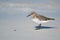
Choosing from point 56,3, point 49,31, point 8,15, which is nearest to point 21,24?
point 8,15

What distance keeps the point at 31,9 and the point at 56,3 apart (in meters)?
0.23

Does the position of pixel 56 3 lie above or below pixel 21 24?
above

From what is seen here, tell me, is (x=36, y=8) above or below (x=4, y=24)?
above

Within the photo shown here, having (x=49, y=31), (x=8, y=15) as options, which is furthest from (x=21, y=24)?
(x=49, y=31)

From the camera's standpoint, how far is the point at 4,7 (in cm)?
157

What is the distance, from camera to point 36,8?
61.9 inches

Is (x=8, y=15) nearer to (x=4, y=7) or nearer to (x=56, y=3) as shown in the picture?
(x=4, y=7)

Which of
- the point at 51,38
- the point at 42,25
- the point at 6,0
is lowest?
the point at 51,38

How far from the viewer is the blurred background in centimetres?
150

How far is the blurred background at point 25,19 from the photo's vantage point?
1.50 metres

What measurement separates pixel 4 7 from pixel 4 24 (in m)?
0.15

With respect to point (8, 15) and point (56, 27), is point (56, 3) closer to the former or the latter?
point (56, 27)

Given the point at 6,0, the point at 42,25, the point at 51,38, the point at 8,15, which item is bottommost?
the point at 51,38

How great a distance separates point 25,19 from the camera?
1564mm
